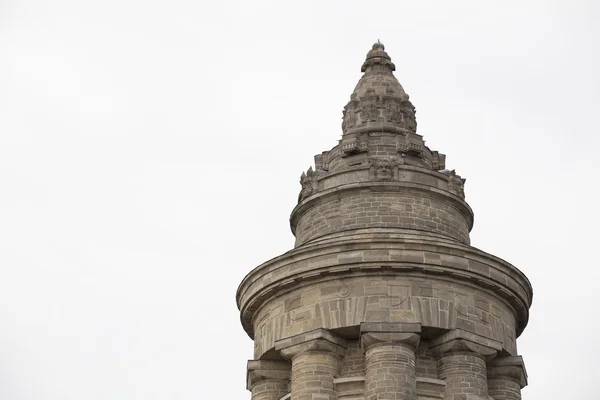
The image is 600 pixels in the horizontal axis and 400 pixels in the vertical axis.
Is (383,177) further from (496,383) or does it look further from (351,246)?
(496,383)

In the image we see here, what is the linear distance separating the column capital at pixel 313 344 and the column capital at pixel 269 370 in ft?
3.87

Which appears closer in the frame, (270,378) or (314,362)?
(314,362)

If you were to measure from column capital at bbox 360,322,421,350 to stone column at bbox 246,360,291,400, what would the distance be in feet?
10.4

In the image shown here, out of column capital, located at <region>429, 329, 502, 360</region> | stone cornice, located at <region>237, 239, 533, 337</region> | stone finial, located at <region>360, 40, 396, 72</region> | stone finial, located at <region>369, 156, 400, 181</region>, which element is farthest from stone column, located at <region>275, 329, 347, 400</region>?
stone finial, located at <region>360, 40, 396, 72</region>

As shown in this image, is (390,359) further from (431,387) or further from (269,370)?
(269,370)

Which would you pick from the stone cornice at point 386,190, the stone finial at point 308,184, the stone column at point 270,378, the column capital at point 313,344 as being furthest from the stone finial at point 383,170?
the stone column at point 270,378

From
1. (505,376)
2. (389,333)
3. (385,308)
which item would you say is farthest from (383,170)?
(505,376)

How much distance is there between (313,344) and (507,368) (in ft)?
18.5

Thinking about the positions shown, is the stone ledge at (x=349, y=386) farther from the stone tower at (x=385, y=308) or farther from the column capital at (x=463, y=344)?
the column capital at (x=463, y=344)

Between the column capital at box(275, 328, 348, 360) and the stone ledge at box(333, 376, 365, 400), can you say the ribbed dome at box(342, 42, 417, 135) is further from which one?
the stone ledge at box(333, 376, 365, 400)

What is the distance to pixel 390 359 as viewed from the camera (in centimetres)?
2923

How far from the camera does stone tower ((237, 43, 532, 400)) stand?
97.3 feet

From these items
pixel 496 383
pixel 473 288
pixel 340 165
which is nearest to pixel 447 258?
pixel 473 288

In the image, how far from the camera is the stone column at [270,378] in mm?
31797
